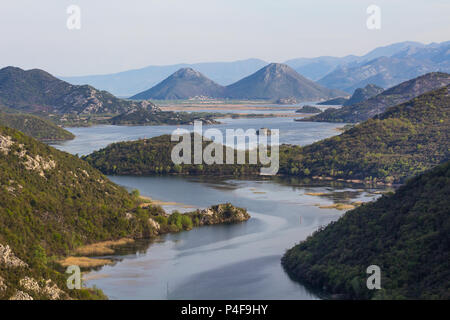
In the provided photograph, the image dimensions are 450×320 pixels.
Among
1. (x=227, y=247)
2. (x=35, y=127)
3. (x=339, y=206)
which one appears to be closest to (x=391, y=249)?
(x=227, y=247)

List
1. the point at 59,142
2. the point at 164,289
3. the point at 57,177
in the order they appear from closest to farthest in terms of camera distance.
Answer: the point at 164,289 → the point at 57,177 → the point at 59,142

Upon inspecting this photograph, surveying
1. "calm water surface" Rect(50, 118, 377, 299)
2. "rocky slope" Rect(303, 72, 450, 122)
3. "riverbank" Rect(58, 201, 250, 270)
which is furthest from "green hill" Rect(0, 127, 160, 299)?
"rocky slope" Rect(303, 72, 450, 122)

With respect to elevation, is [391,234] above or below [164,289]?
above

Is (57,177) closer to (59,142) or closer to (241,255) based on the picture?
(241,255)

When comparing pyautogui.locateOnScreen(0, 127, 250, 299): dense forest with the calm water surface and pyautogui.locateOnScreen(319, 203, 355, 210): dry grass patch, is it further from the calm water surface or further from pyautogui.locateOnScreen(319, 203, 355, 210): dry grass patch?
pyautogui.locateOnScreen(319, 203, 355, 210): dry grass patch

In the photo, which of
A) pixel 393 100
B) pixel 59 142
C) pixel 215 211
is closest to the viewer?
pixel 215 211

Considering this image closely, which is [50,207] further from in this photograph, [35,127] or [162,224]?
[35,127]
